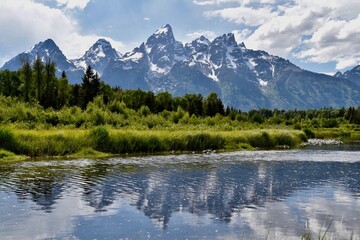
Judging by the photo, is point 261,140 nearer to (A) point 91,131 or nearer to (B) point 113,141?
(B) point 113,141

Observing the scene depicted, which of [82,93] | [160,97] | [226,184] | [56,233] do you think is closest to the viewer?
[56,233]

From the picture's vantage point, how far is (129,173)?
31.8 metres

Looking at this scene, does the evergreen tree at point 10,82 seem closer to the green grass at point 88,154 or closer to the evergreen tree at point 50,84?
the evergreen tree at point 50,84

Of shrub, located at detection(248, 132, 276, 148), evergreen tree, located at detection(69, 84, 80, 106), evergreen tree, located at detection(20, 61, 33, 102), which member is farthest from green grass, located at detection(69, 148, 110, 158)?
evergreen tree, located at detection(69, 84, 80, 106)

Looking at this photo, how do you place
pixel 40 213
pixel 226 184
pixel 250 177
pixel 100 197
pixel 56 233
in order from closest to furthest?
pixel 56 233
pixel 40 213
pixel 100 197
pixel 226 184
pixel 250 177

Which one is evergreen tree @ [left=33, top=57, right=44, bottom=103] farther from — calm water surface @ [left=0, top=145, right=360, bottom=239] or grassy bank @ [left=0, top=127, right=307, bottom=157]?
calm water surface @ [left=0, top=145, right=360, bottom=239]

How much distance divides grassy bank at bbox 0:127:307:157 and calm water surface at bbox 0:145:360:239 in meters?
5.99

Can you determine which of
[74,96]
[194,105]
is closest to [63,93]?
[74,96]

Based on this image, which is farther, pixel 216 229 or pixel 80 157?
pixel 80 157

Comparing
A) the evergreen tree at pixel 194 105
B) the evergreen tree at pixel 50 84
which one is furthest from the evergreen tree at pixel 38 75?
the evergreen tree at pixel 194 105

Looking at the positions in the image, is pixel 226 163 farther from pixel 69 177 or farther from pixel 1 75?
pixel 1 75

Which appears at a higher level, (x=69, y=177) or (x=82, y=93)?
(x=82, y=93)

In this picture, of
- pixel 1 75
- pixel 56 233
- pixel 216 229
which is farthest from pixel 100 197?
pixel 1 75

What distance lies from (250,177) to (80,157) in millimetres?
19302
